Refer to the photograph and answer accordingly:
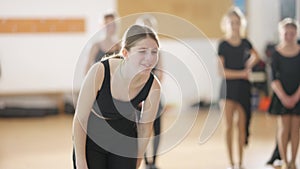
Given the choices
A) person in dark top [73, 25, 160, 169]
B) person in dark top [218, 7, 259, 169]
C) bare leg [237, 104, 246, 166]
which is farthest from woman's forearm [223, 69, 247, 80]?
person in dark top [73, 25, 160, 169]

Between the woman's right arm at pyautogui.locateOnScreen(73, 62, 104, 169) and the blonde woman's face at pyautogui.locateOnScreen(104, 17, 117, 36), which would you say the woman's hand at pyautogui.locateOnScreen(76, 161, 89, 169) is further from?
the blonde woman's face at pyautogui.locateOnScreen(104, 17, 117, 36)

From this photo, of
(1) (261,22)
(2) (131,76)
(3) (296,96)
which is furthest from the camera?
(1) (261,22)

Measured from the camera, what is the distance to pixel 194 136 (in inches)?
224

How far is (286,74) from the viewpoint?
13.1 ft

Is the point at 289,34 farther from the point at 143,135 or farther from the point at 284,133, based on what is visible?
the point at 143,135

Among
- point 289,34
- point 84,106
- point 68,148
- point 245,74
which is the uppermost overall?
point 84,106

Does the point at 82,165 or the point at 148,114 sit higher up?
the point at 148,114

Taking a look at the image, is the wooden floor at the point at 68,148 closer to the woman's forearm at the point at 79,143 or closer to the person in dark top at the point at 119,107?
the person in dark top at the point at 119,107

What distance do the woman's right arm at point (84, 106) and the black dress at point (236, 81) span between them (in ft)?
7.29

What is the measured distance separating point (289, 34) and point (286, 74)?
326 millimetres

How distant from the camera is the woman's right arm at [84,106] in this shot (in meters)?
1.98

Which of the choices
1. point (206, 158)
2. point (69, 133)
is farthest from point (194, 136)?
point (69, 133)

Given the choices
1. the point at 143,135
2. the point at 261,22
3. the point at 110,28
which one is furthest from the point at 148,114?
the point at 261,22

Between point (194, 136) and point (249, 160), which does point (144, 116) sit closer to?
point (249, 160)
